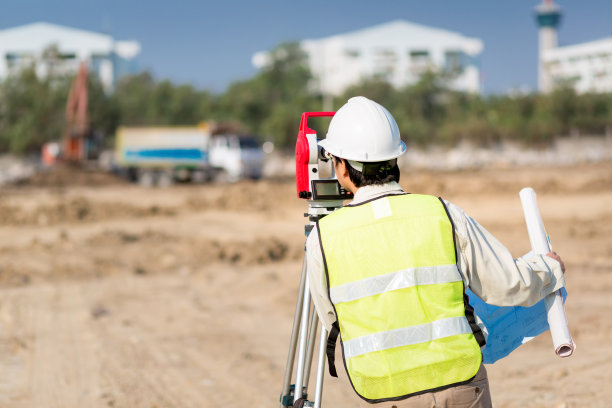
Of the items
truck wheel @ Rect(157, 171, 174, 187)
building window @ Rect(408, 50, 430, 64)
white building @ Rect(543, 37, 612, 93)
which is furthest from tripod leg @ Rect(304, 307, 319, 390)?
building window @ Rect(408, 50, 430, 64)

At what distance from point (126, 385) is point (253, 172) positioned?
732 inches

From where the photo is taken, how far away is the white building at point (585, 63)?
66938 millimetres

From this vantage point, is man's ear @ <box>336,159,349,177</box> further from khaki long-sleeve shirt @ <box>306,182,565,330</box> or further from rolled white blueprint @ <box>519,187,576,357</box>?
rolled white blueprint @ <box>519,187,576,357</box>

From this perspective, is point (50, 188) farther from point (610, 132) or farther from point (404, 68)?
point (404, 68)

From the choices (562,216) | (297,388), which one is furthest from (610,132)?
(297,388)

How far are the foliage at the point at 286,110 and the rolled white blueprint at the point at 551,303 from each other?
1377 inches

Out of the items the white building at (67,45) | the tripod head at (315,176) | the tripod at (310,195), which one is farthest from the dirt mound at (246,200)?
the white building at (67,45)

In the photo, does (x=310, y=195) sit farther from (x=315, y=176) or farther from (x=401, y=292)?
(x=401, y=292)

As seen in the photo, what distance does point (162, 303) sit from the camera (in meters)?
7.18

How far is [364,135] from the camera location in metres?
1.86

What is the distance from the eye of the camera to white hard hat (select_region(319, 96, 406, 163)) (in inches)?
73.1

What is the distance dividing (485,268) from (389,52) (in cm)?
7404

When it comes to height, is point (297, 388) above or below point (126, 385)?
above

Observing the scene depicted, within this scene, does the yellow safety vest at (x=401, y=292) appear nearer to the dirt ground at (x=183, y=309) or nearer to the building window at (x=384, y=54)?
the dirt ground at (x=183, y=309)
